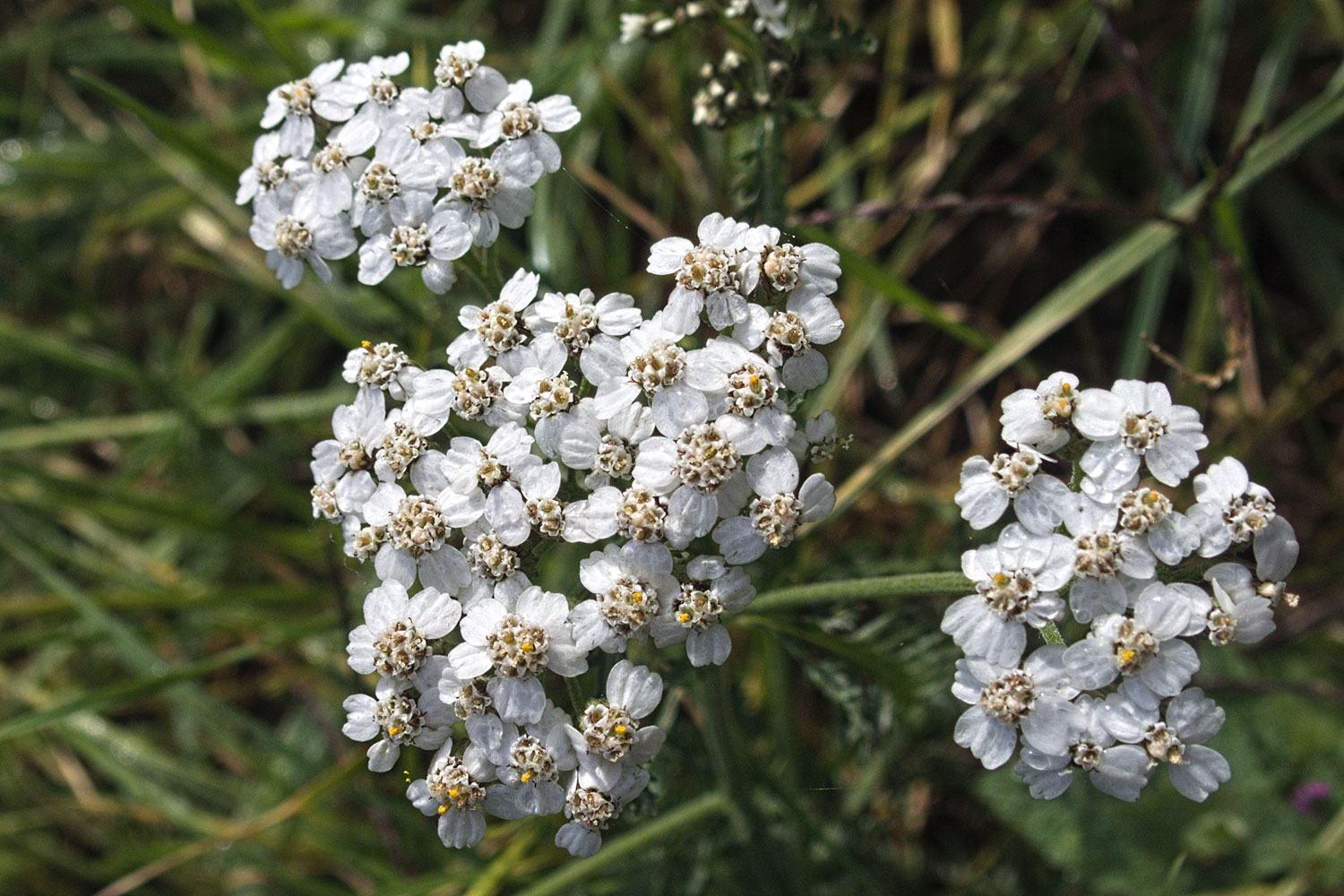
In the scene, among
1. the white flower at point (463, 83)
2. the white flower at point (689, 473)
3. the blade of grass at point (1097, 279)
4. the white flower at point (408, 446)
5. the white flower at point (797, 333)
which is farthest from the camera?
the blade of grass at point (1097, 279)

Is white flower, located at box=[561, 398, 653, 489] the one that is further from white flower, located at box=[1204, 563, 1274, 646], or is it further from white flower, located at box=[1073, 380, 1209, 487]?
white flower, located at box=[1204, 563, 1274, 646]

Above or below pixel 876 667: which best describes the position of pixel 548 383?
above

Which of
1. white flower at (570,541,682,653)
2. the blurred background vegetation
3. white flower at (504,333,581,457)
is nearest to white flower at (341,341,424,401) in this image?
white flower at (504,333,581,457)

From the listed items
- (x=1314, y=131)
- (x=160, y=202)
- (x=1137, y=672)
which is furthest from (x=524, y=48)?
(x=1137, y=672)

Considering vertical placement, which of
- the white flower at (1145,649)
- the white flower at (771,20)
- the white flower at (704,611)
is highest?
the white flower at (771,20)

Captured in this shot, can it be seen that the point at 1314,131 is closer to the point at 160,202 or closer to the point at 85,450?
the point at 160,202

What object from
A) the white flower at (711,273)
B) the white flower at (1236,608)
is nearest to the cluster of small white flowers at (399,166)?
the white flower at (711,273)

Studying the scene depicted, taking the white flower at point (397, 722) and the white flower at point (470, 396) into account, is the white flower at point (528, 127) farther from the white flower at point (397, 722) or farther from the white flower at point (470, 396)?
the white flower at point (397, 722)
